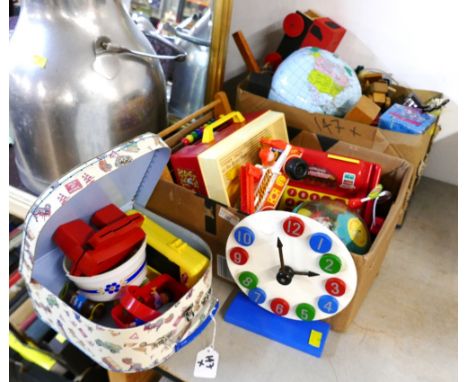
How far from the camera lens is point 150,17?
42.5 inches

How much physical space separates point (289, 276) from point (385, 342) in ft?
0.71

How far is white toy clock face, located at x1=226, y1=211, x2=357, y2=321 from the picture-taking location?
61 cm

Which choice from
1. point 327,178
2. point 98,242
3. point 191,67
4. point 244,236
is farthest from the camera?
point 191,67

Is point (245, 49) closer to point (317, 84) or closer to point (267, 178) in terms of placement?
point (317, 84)

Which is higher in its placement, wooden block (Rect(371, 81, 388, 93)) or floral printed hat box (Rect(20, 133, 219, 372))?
wooden block (Rect(371, 81, 388, 93))

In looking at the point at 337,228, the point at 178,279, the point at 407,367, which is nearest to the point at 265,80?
the point at 337,228

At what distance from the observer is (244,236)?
2.15 ft

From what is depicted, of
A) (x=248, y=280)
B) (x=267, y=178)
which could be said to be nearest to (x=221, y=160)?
(x=267, y=178)

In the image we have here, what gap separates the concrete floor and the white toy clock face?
0.07m

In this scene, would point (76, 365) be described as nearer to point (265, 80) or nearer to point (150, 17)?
point (265, 80)

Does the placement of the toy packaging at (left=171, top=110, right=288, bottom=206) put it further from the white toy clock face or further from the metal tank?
the metal tank

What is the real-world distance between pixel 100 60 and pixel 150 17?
39 cm

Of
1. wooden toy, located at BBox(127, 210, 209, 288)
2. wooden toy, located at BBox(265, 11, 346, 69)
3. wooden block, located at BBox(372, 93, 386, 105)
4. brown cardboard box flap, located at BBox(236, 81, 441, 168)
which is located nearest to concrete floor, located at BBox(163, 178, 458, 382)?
wooden toy, located at BBox(127, 210, 209, 288)

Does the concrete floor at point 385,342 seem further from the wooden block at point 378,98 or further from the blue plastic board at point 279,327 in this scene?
the wooden block at point 378,98
